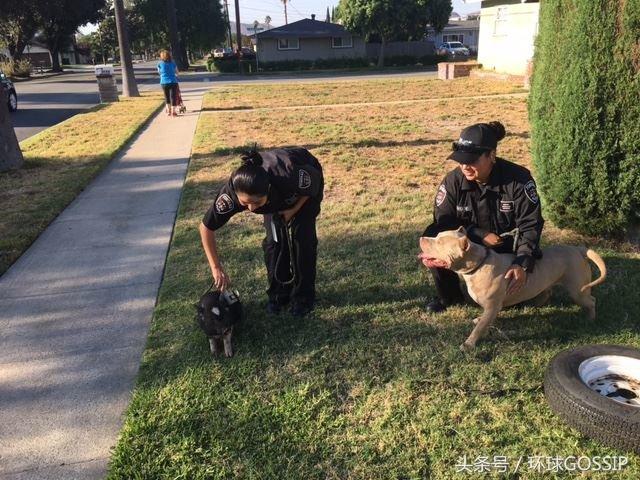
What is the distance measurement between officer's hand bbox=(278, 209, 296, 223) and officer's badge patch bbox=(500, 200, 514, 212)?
1.30 metres

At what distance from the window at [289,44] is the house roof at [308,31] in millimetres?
472

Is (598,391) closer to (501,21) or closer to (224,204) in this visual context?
(224,204)

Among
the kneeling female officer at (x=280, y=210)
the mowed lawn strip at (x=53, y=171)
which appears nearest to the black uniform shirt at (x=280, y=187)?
the kneeling female officer at (x=280, y=210)

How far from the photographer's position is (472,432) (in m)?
2.56

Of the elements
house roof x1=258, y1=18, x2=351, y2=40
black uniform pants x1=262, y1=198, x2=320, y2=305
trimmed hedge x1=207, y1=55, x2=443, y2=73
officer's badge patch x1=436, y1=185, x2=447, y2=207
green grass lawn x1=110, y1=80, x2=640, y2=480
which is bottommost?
green grass lawn x1=110, y1=80, x2=640, y2=480

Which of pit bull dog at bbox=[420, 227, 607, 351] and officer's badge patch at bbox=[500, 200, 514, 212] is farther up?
officer's badge patch at bbox=[500, 200, 514, 212]

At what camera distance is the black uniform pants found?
3.45 m

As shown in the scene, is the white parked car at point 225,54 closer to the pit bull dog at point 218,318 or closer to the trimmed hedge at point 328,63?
the trimmed hedge at point 328,63

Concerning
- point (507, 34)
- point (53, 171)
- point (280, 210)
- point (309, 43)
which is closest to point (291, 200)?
point (280, 210)

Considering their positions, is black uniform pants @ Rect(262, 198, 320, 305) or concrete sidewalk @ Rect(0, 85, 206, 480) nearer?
concrete sidewalk @ Rect(0, 85, 206, 480)

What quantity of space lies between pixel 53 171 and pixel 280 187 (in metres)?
6.37

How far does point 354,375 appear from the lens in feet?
9.84

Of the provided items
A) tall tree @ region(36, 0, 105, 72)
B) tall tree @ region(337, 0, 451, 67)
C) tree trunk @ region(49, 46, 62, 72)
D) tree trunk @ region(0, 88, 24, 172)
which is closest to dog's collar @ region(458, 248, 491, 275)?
tree trunk @ region(0, 88, 24, 172)

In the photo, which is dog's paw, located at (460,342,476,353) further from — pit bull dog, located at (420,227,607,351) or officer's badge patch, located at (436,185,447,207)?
officer's badge patch, located at (436,185,447,207)
